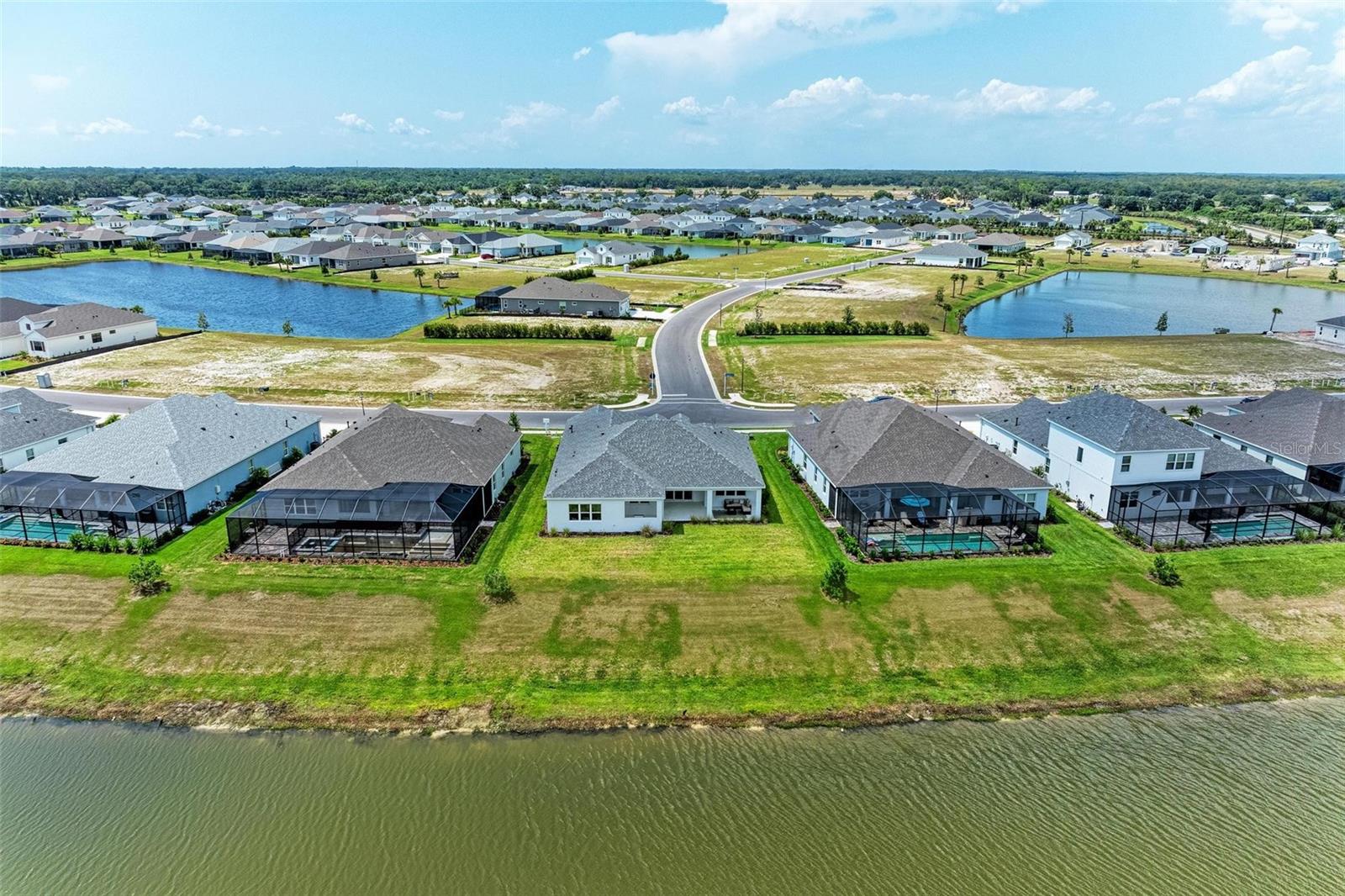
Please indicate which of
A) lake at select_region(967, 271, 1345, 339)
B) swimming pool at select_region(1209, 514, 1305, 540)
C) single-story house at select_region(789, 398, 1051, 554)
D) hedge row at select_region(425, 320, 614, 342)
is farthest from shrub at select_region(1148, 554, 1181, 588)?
lake at select_region(967, 271, 1345, 339)

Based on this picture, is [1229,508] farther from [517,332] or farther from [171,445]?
[517,332]

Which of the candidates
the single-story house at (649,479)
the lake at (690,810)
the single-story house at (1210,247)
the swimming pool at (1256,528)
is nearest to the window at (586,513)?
the single-story house at (649,479)

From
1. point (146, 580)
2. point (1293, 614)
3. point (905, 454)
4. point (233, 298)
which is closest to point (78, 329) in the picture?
point (233, 298)

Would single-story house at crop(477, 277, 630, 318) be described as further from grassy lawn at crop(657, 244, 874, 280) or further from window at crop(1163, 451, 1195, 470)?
window at crop(1163, 451, 1195, 470)

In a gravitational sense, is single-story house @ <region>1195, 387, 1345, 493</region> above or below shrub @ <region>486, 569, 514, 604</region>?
above

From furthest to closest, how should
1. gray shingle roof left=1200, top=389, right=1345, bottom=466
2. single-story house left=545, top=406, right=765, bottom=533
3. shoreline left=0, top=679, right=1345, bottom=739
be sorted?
gray shingle roof left=1200, top=389, right=1345, bottom=466 < single-story house left=545, top=406, right=765, bottom=533 < shoreline left=0, top=679, right=1345, bottom=739

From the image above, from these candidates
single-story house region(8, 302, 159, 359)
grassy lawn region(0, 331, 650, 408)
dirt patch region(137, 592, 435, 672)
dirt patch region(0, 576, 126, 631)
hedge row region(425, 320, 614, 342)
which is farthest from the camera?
hedge row region(425, 320, 614, 342)

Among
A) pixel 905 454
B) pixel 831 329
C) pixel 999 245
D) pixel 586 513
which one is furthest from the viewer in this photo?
pixel 999 245
